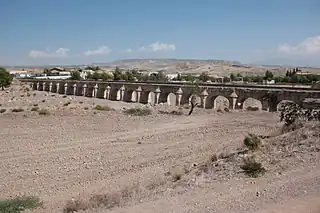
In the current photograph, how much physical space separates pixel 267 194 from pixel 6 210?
6.70 m

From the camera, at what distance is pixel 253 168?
1143 centimetres

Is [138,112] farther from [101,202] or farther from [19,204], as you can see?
[101,202]

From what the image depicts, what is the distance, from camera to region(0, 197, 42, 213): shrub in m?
10.9

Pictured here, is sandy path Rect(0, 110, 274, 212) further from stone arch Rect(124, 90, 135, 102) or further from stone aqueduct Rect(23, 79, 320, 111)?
stone arch Rect(124, 90, 135, 102)

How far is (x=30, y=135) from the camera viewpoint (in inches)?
880

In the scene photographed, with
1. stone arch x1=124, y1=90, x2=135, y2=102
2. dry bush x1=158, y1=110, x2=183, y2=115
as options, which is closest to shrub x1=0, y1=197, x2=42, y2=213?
dry bush x1=158, y1=110, x2=183, y2=115

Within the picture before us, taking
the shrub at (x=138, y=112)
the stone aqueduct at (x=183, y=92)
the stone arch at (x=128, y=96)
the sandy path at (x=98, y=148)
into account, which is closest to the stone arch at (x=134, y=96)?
the stone aqueduct at (x=183, y=92)

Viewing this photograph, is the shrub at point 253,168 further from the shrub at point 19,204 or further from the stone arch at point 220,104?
the stone arch at point 220,104

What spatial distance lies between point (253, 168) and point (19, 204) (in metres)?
6.53

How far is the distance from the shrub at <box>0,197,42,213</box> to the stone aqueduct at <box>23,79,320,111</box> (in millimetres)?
21343

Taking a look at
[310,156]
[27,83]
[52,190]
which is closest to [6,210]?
[52,190]

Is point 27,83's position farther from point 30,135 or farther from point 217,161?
point 217,161

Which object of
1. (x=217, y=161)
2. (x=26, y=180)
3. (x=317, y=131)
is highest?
(x=317, y=131)

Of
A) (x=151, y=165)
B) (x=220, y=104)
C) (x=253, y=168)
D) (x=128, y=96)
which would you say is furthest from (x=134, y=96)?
(x=253, y=168)
